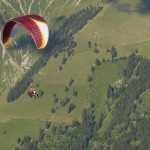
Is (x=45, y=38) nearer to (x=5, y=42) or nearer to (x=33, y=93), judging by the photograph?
(x=5, y=42)

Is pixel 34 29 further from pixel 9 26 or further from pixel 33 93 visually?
pixel 33 93

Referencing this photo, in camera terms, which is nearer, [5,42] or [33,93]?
[5,42]

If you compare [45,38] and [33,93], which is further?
[33,93]

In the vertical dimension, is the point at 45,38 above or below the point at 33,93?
above

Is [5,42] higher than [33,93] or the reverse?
higher

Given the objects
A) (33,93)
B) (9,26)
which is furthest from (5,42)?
(33,93)

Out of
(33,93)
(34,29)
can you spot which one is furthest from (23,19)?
(33,93)

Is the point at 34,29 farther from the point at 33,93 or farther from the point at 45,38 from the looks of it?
the point at 33,93
